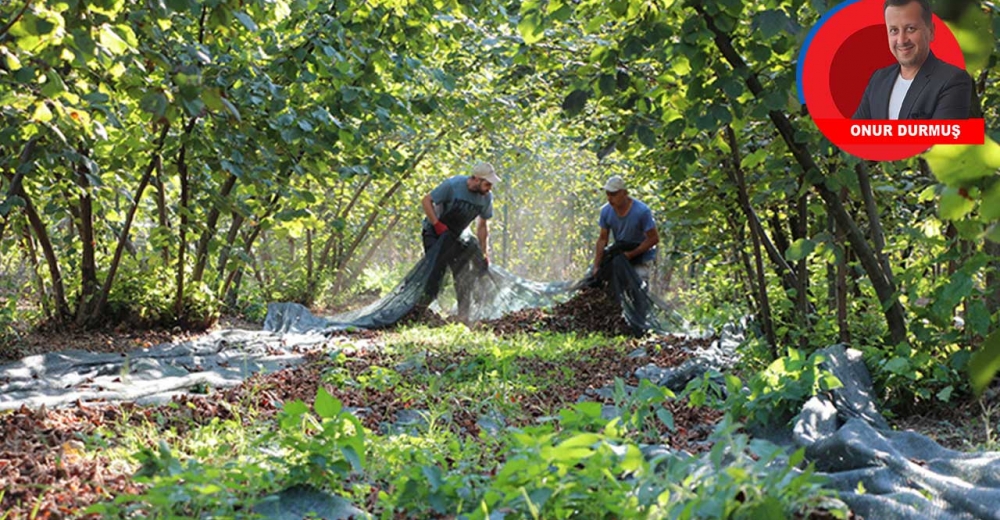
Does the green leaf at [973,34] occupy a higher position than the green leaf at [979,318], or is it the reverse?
the green leaf at [973,34]

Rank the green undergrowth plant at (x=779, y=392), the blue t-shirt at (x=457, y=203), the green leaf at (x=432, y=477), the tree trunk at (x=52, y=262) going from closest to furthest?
the green leaf at (x=432, y=477) → the green undergrowth plant at (x=779, y=392) → the tree trunk at (x=52, y=262) → the blue t-shirt at (x=457, y=203)

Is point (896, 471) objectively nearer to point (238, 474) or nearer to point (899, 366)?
point (899, 366)

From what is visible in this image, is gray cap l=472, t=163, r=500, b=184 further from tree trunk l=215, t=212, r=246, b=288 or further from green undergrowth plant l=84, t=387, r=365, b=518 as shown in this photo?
green undergrowth plant l=84, t=387, r=365, b=518

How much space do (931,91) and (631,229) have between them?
4.63 metres

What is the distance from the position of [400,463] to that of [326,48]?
94.5 inches

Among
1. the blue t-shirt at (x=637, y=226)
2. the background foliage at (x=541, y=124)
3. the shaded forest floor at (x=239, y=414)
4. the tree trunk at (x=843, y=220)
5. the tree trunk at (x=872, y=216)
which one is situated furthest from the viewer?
the blue t-shirt at (x=637, y=226)

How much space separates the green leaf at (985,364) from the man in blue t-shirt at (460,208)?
716cm

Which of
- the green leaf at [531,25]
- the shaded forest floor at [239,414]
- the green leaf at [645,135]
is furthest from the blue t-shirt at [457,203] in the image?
the green leaf at [531,25]

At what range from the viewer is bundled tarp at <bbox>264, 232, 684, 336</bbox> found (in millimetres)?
7637

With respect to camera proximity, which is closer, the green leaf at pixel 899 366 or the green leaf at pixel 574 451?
the green leaf at pixel 574 451

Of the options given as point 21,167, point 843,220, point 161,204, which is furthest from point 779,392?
point 161,204

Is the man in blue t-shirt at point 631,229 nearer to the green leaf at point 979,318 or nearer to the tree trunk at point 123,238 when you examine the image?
the tree trunk at point 123,238

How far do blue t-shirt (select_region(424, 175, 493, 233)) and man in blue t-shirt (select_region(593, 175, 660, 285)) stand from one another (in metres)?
1.23

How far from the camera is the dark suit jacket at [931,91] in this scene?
10.6 feet
